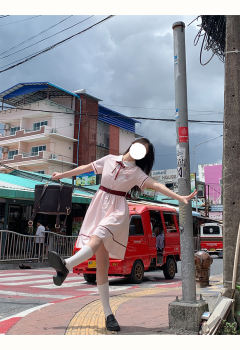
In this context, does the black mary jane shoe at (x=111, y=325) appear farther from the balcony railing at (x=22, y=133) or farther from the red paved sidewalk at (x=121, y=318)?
the balcony railing at (x=22, y=133)

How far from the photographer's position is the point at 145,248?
394 inches

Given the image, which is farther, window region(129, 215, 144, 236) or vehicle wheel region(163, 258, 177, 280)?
vehicle wheel region(163, 258, 177, 280)

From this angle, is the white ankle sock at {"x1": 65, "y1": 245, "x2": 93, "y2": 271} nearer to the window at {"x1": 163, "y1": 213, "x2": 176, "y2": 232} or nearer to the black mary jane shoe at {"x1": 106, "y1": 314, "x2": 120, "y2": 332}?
the black mary jane shoe at {"x1": 106, "y1": 314, "x2": 120, "y2": 332}

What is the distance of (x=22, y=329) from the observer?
12.4 ft

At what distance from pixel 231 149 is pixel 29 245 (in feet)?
37.2

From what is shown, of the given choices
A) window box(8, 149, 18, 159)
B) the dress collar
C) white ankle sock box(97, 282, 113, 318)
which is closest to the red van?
white ankle sock box(97, 282, 113, 318)

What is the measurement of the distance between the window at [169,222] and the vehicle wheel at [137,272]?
1.86m

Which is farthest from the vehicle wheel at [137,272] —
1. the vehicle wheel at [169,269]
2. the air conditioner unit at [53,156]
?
the air conditioner unit at [53,156]

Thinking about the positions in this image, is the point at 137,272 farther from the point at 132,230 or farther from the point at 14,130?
the point at 14,130

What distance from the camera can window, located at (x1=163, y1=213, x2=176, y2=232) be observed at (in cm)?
1136

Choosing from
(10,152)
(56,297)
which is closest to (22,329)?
(56,297)

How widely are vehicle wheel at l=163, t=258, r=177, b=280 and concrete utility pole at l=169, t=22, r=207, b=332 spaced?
24.5 feet

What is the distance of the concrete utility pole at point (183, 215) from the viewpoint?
341 cm
